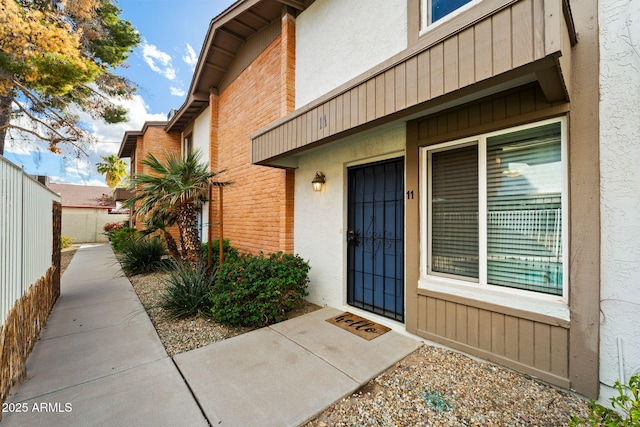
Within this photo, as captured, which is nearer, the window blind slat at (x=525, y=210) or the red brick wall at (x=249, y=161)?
the window blind slat at (x=525, y=210)

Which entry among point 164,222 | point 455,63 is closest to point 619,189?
point 455,63

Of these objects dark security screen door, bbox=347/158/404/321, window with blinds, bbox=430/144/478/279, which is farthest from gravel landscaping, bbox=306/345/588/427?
dark security screen door, bbox=347/158/404/321

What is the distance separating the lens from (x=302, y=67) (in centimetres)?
537

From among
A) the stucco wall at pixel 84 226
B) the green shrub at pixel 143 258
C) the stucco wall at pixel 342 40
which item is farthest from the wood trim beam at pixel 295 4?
the stucco wall at pixel 84 226

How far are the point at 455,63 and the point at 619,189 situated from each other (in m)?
1.73

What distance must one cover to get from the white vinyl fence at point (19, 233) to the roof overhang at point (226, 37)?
5215 millimetres

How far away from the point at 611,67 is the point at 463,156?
4.39ft

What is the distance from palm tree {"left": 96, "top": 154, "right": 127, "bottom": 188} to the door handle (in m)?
22.7

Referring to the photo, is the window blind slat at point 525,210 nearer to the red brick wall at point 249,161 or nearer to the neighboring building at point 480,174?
the neighboring building at point 480,174

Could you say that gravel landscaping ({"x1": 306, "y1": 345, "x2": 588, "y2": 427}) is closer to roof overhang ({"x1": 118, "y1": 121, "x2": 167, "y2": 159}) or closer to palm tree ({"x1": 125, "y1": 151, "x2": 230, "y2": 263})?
palm tree ({"x1": 125, "y1": 151, "x2": 230, "y2": 263})

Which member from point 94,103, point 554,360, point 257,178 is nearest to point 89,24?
point 94,103

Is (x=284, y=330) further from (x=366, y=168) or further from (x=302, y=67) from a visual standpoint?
(x=302, y=67)

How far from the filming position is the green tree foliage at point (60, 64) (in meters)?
7.83

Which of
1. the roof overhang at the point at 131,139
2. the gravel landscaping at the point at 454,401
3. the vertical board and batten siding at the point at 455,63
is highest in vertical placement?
the roof overhang at the point at 131,139
